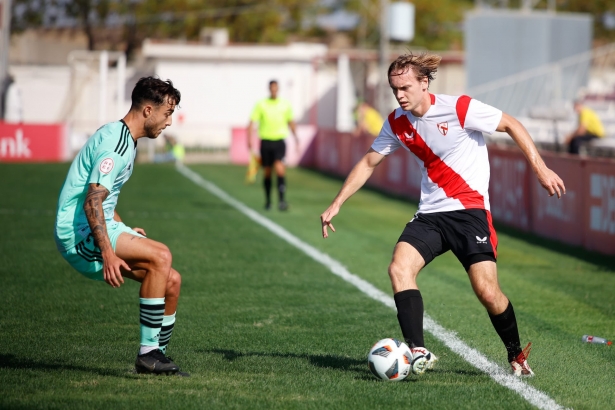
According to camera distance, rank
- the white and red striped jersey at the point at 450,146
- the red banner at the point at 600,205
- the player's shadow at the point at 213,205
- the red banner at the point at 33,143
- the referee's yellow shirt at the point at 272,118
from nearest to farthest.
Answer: the white and red striped jersey at the point at 450,146 < the red banner at the point at 600,205 < the player's shadow at the point at 213,205 < the referee's yellow shirt at the point at 272,118 < the red banner at the point at 33,143

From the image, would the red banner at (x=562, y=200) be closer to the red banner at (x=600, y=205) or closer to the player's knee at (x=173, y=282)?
the red banner at (x=600, y=205)

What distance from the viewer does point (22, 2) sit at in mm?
54438

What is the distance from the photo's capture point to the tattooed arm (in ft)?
17.8

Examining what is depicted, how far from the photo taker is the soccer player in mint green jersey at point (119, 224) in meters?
5.61

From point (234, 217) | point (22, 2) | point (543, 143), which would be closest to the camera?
point (234, 217)

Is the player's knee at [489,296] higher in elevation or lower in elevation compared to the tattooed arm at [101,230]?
lower

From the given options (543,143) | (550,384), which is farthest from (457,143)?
(543,143)

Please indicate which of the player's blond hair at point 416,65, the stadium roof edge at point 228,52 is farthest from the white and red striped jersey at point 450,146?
the stadium roof edge at point 228,52

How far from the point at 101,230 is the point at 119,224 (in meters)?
0.44

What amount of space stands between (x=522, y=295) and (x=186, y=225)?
649 centimetres

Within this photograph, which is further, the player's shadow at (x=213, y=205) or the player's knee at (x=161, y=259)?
the player's shadow at (x=213, y=205)

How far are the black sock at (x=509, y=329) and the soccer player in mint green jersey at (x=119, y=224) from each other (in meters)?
2.04

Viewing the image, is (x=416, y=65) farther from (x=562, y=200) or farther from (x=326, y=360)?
(x=562, y=200)

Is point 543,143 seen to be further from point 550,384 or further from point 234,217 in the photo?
point 550,384
